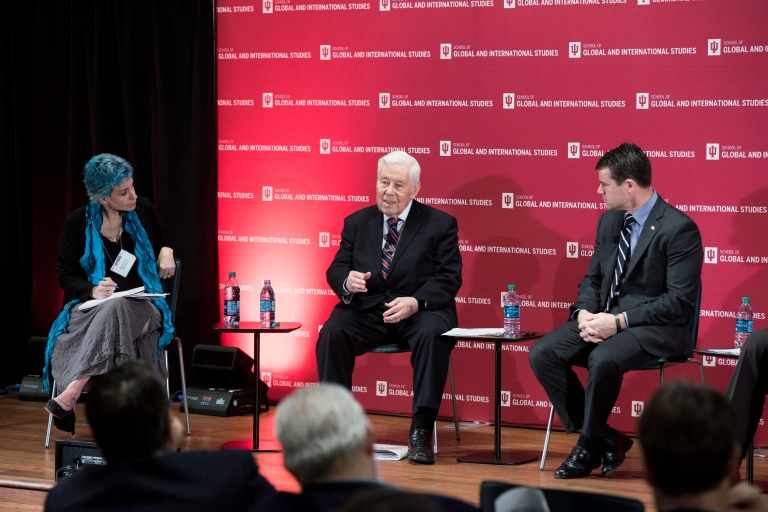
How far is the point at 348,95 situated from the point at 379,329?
1575mm

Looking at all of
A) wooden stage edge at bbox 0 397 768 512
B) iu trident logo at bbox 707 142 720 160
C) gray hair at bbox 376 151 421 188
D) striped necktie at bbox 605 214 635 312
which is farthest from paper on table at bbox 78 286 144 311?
iu trident logo at bbox 707 142 720 160

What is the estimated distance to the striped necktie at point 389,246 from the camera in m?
4.72

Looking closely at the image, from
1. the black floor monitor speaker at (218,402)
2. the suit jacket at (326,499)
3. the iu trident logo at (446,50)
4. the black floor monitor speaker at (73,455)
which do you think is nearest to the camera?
the suit jacket at (326,499)

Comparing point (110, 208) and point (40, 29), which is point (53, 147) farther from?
point (110, 208)

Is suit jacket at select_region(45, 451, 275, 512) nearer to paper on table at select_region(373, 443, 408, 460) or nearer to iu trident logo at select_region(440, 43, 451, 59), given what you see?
paper on table at select_region(373, 443, 408, 460)

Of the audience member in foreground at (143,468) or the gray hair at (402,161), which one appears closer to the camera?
the audience member in foreground at (143,468)

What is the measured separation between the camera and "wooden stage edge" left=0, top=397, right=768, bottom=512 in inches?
154

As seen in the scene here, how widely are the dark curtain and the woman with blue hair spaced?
75 centimetres

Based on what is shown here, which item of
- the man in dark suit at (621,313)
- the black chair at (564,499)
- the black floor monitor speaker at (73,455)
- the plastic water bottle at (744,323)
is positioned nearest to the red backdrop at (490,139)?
the plastic water bottle at (744,323)

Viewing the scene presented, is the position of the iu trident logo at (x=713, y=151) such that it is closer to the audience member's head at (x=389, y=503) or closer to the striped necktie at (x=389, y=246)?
the striped necktie at (x=389, y=246)

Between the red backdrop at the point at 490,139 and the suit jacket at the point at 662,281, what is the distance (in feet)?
2.29

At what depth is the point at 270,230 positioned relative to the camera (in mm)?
5711

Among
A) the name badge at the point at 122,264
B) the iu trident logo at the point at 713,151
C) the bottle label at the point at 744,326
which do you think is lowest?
the bottle label at the point at 744,326

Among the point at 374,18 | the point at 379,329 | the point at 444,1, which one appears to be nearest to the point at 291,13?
the point at 374,18
